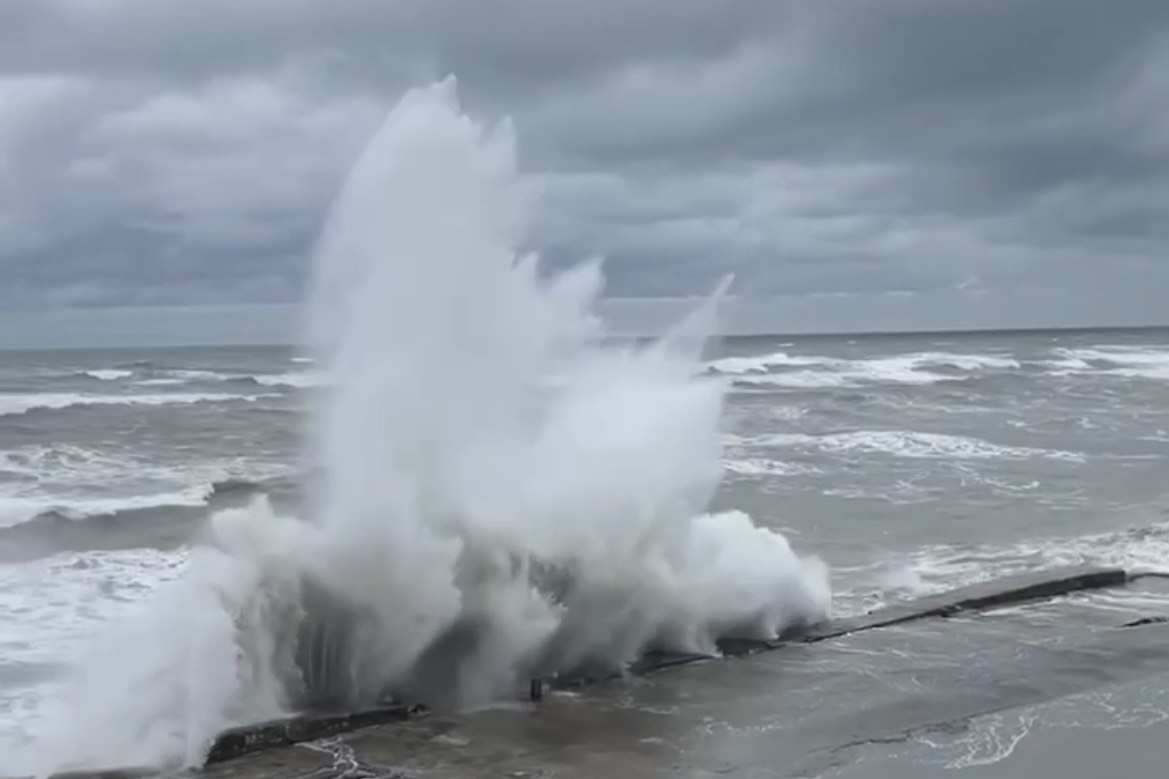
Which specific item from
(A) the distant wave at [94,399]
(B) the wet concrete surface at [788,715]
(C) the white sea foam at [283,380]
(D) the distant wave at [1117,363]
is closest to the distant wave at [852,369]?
(D) the distant wave at [1117,363]

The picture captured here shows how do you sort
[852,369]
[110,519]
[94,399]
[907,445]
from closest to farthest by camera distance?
[110,519]
[907,445]
[94,399]
[852,369]

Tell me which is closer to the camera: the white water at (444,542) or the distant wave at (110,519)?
the white water at (444,542)

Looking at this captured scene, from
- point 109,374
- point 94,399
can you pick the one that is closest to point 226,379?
point 109,374

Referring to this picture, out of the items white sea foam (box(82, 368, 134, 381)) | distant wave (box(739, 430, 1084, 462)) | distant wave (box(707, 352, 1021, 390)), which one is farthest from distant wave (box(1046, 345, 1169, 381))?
white sea foam (box(82, 368, 134, 381))

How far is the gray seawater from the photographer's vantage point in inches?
464

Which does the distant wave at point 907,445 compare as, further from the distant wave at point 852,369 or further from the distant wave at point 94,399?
the distant wave at point 94,399

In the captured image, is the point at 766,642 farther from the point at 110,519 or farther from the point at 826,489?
the point at 110,519

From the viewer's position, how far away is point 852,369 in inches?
2527

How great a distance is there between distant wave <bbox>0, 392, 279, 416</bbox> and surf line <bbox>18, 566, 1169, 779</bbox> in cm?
3381

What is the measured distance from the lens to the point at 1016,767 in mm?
7355

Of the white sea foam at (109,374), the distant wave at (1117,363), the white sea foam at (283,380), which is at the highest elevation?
the white sea foam at (109,374)

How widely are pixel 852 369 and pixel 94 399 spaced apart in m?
34.8

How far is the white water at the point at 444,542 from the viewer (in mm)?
8281

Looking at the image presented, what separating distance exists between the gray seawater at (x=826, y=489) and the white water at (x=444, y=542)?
3.70 feet
